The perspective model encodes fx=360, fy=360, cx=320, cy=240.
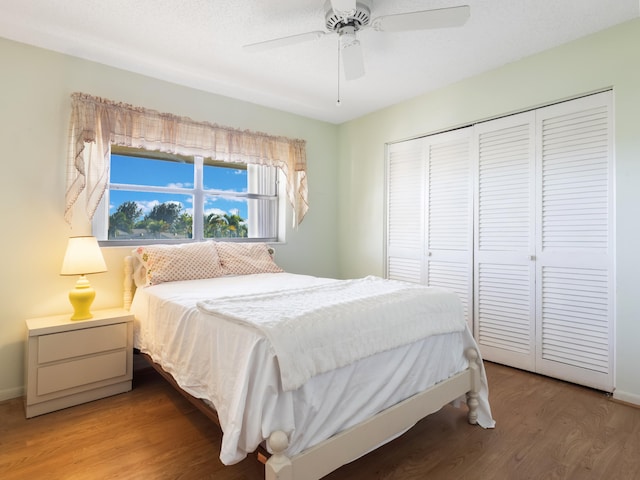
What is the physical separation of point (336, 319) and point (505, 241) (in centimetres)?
210

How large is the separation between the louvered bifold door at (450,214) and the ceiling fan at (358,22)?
4.77ft

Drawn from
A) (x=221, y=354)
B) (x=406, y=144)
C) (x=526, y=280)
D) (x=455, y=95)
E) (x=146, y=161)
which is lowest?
(x=221, y=354)

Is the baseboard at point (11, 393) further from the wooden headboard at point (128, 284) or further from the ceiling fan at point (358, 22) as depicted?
the ceiling fan at point (358, 22)

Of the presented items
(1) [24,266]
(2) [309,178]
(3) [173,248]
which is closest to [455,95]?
(2) [309,178]

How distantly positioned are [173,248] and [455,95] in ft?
9.25

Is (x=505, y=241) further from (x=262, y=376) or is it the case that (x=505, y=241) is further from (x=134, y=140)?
(x=134, y=140)

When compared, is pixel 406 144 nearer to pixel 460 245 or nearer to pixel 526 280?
pixel 460 245

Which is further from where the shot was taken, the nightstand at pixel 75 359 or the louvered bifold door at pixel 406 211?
the louvered bifold door at pixel 406 211

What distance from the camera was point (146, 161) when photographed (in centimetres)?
319

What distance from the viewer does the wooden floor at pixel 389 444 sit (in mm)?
1672

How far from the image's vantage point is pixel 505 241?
9.86 ft

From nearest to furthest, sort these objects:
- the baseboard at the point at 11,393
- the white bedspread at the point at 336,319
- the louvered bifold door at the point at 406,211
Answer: the white bedspread at the point at 336,319
the baseboard at the point at 11,393
the louvered bifold door at the point at 406,211

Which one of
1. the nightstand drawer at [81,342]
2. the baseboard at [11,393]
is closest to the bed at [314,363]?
the nightstand drawer at [81,342]

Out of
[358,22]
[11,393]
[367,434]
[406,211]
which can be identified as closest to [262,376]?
[367,434]
